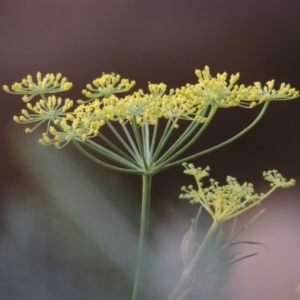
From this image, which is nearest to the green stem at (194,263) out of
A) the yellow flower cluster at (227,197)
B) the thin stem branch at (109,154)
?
the yellow flower cluster at (227,197)

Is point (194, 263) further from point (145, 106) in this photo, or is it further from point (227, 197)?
point (145, 106)

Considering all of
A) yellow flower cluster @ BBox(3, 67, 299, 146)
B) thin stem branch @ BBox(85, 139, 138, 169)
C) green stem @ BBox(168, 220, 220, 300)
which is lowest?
green stem @ BBox(168, 220, 220, 300)

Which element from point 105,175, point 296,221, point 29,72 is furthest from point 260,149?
point 29,72

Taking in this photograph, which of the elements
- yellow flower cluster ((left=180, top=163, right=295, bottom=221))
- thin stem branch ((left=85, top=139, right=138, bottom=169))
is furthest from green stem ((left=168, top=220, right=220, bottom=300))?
thin stem branch ((left=85, top=139, right=138, bottom=169))

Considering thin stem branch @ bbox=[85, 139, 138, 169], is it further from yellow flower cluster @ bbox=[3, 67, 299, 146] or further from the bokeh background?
the bokeh background

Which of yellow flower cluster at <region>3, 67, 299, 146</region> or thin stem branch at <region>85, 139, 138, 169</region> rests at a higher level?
yellow flower cluster at <region>3, 67, 299, 146</region>

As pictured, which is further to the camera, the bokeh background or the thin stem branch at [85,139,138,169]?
the bokeh background

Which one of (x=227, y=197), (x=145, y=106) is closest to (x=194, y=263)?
(x=227, y=197)

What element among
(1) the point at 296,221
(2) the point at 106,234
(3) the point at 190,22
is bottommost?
(2) the point at 106,234

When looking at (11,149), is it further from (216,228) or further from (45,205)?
(216,228)
